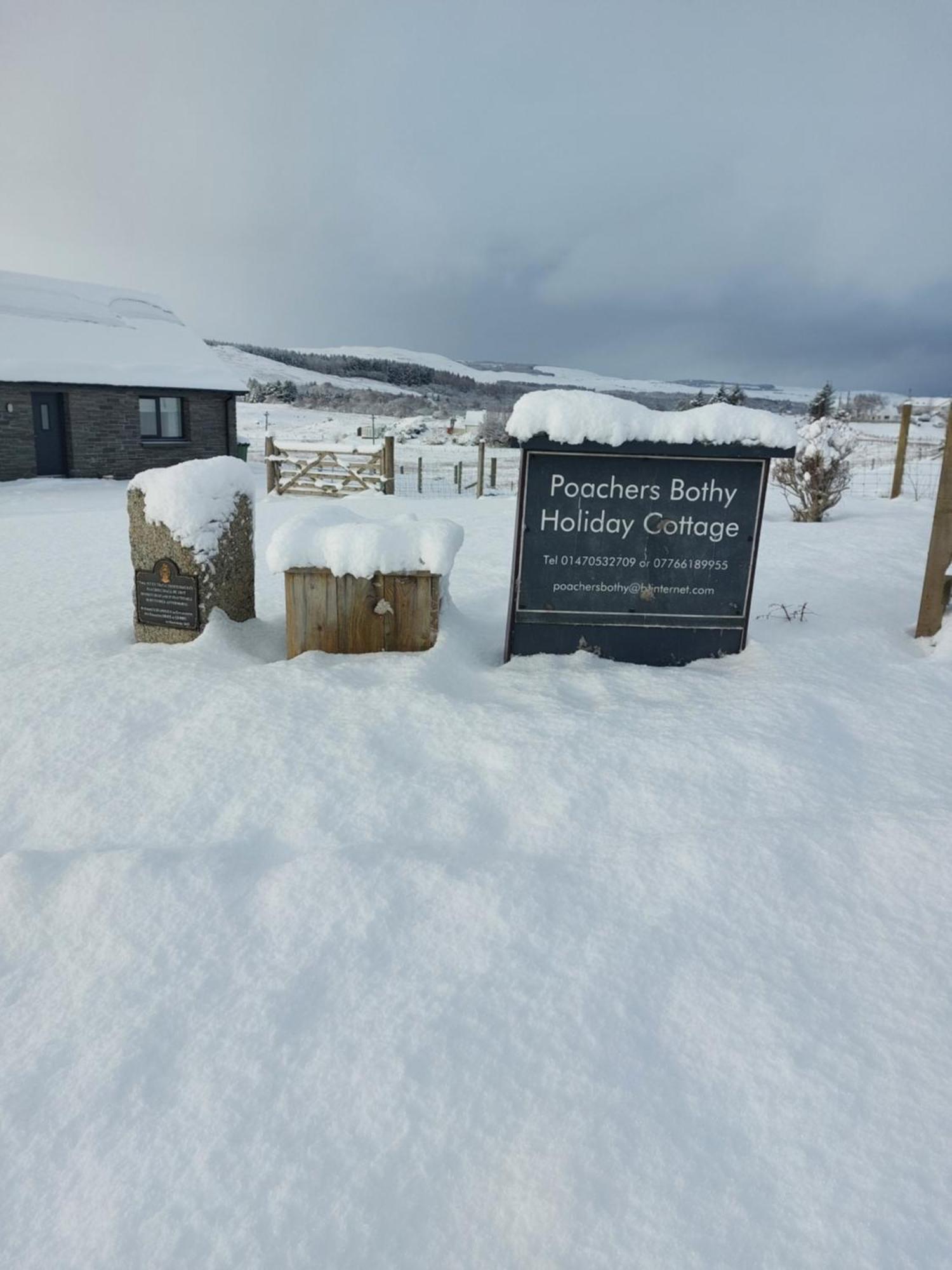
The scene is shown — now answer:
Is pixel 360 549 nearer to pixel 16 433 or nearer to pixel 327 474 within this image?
pixel 327 474

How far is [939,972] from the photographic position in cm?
230

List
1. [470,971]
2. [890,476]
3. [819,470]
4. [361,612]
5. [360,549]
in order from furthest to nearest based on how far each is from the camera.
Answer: [890,476] < [819,470] < [361,612] < [360,549] < [470,971]

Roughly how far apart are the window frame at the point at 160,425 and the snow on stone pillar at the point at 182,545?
635 inches

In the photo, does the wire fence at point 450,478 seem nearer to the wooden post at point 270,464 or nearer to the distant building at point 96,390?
the wooden post at point 270,464

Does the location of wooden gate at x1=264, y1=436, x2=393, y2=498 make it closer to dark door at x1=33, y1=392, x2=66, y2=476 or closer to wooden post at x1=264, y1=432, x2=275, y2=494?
wooden post at x1=264, y1=432, x2=275, y2=494

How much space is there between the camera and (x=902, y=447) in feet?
43.0

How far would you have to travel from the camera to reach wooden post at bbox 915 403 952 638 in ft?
15.5

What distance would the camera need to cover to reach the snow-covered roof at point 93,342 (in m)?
17.8

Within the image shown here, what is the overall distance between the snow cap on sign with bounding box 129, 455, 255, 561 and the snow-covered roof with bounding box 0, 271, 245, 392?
1527cm

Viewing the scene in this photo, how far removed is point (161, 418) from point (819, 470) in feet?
52.7

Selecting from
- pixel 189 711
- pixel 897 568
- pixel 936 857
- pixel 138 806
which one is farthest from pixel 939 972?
pixel 897 568

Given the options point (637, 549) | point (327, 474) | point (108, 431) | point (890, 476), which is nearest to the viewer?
point (637, 549)

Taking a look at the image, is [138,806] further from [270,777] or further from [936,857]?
[936,857]

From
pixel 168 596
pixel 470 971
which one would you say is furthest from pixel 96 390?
pixel 470 971
